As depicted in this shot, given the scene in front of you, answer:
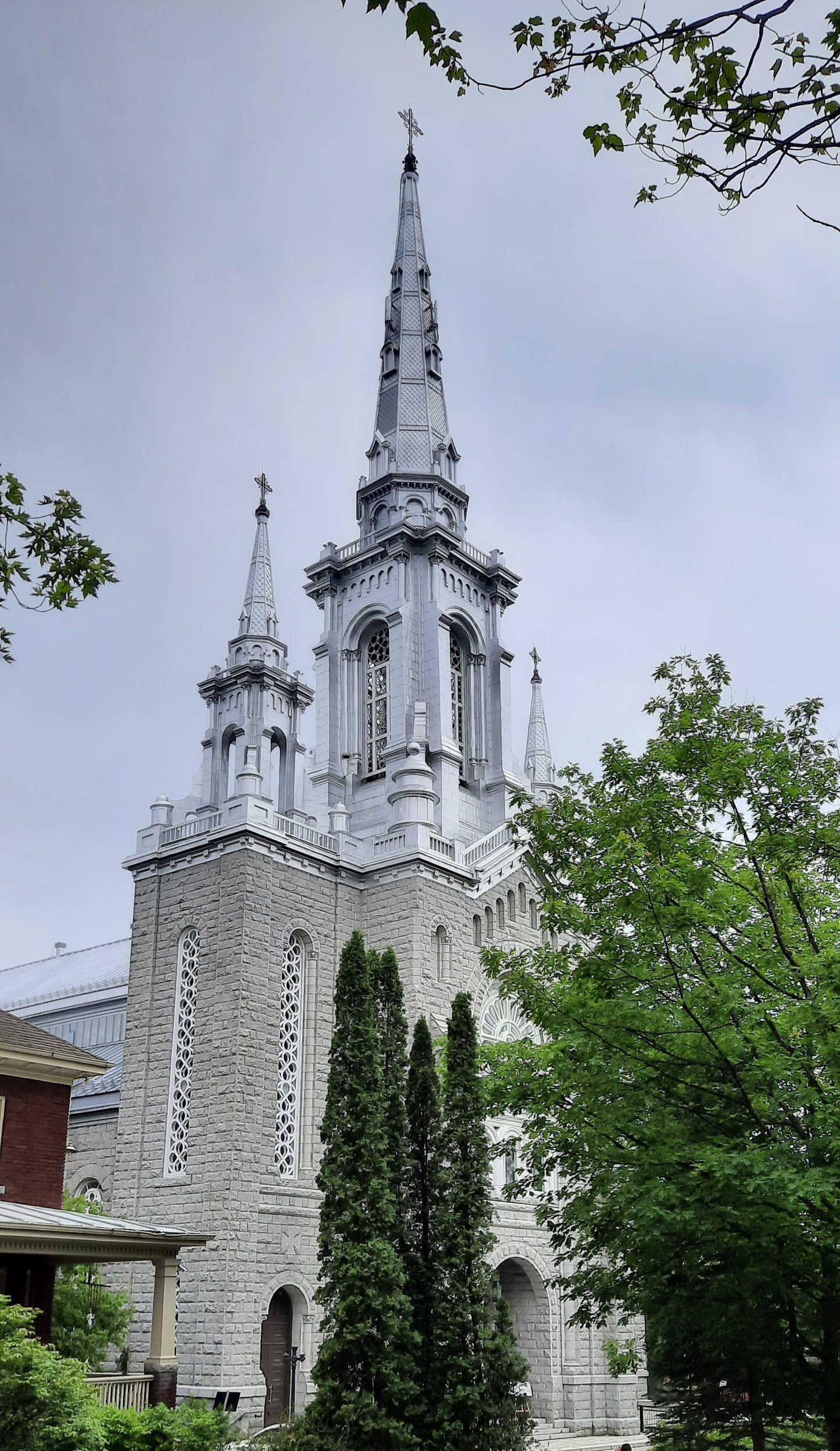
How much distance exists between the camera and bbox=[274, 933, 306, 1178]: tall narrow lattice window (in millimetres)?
29703

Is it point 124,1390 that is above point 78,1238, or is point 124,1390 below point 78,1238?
below

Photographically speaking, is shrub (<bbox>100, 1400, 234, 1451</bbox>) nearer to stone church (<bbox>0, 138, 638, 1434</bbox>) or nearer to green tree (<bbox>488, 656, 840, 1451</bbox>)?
green tree (<bbox>488, 656, 840, 1451</bbox>)

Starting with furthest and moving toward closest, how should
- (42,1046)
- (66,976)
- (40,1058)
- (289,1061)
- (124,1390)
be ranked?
1. (66,976)
2. (289,1061)
3. (42,1046)
4. (40,1058)
5. (124,1390)

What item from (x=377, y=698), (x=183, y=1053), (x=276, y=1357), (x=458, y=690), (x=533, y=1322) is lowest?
(x=276, y=1357)

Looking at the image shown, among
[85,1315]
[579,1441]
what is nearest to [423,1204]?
[85,1315]

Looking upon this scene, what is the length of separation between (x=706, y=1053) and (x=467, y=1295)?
7.57 metres

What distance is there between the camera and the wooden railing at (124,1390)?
1952 centimetres

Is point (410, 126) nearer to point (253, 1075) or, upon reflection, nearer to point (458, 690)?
point (458, 690)

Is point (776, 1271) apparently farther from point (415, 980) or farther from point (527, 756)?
point (527, 756)

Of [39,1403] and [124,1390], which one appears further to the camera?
[124,1390]

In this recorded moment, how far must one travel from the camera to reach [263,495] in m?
43.2

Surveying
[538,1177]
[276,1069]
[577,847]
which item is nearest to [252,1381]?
[276,1069]

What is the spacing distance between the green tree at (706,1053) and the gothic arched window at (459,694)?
2300 centimetres

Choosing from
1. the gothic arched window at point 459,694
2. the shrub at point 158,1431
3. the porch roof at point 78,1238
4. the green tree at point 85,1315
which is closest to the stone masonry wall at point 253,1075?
the green tree at point 85,1315
